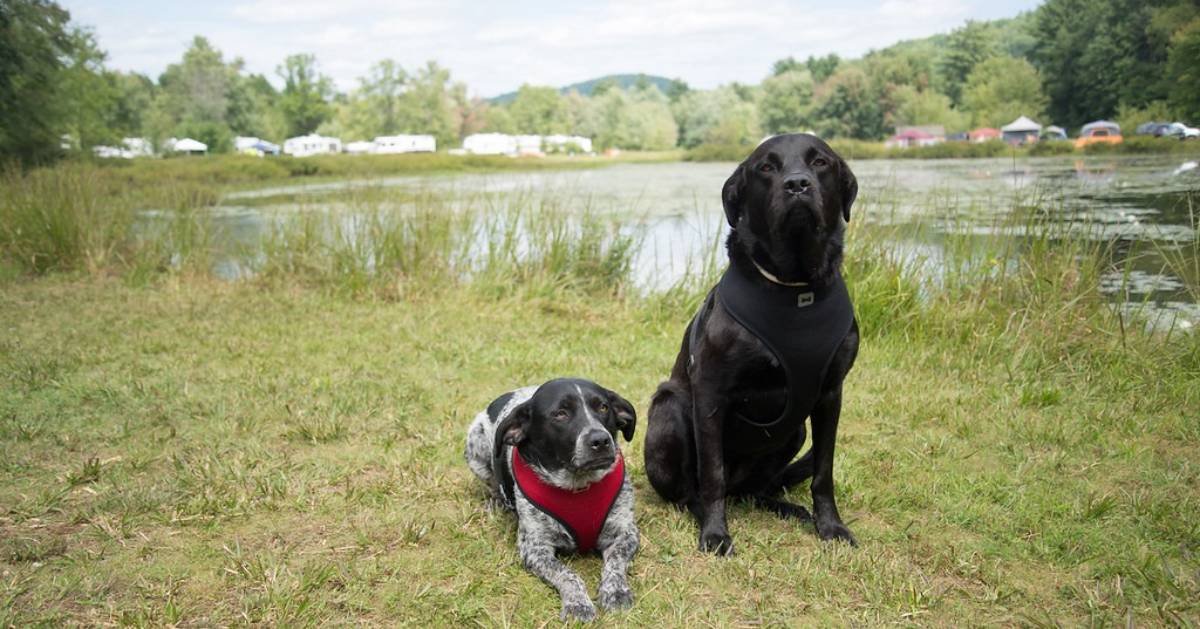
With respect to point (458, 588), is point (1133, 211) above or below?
above

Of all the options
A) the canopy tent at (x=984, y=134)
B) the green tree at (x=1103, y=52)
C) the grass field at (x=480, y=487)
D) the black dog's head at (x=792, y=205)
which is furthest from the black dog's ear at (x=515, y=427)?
the canopy tent at (x=984, y=134)

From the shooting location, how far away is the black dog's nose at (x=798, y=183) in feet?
9.67

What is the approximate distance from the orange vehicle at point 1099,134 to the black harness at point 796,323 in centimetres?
1318

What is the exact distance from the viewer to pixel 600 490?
3209mm

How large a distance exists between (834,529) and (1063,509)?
1.10m

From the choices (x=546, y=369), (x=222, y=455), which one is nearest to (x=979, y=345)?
(x=546, y=369)

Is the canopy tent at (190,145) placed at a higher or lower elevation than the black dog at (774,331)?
higher

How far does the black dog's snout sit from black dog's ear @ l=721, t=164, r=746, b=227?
1.01 m

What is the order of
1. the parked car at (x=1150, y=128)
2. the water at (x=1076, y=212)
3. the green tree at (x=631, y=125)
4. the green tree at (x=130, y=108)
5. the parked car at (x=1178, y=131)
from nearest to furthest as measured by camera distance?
the water at (x=1076, y=212) < the parked car at (x=1178, y=131) < the parked car at (x=1150, y=128) < the green tree at (x=130, y=108) < the green tree at (x=631, y=125)

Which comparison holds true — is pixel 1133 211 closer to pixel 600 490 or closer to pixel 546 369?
pixel 546 369

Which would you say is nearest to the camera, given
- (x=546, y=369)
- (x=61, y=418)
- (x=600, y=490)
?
(x=600, y=490)

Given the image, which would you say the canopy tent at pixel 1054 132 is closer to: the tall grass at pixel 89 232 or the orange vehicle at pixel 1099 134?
the orange vehicle at pixel 1099 134

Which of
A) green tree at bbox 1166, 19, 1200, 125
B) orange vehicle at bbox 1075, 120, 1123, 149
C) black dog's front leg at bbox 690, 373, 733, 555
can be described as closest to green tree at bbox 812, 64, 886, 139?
orange vehicle at bbox 1075, 120, 1123, 149

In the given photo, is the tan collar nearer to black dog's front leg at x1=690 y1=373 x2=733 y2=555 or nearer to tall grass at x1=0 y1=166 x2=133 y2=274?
black dog's front leg at x1=690 y1=373 x2=733 y2=555
